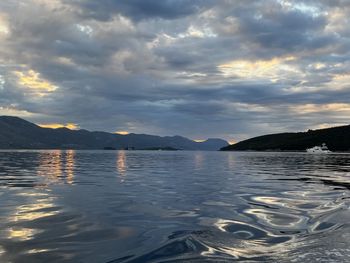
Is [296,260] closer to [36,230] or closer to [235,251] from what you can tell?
[235,251]

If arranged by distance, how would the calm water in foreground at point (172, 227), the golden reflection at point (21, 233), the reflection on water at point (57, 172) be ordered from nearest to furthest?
the calm water in foreground at point (172, 227), the golden reflection at point (21, 233), the reflection on water at point (57, 172)

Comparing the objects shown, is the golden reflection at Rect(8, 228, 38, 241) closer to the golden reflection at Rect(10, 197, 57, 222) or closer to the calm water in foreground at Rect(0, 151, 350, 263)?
the calm water in foreground at Rect(0, 151, 350, 263)

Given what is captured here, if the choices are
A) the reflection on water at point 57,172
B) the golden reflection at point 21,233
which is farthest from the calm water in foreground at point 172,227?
the reflection on water at point 57,172

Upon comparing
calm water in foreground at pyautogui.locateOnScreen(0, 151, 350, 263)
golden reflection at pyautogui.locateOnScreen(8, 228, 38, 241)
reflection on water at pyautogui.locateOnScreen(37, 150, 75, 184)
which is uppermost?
reflection on water at pyautogui.locateOnScreen(37, 150, 75, 184)

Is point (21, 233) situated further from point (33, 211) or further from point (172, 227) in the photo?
point (172, 227)

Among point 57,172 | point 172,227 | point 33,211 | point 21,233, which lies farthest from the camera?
point 57,172

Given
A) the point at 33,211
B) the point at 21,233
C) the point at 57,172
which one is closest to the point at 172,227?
the point at 21,233

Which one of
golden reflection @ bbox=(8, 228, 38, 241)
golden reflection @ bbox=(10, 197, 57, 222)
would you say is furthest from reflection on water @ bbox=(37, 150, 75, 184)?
golden reflection @ bbox=(8, 228, 38, 241)

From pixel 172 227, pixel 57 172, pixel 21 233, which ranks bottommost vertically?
pixel 172 227

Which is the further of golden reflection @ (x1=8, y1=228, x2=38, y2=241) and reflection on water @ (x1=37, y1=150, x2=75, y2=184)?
reflection on water @ (x1=37, y1=150, x2=75, y2=184)

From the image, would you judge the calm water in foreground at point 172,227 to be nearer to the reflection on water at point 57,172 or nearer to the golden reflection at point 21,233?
the golden reflection at point 21,233

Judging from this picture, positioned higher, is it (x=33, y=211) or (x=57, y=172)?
(x=57, y=172)

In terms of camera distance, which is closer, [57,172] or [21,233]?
[21,233]

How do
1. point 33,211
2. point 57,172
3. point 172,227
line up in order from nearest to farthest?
point 172,227 < point 33,211 < point 57,172
